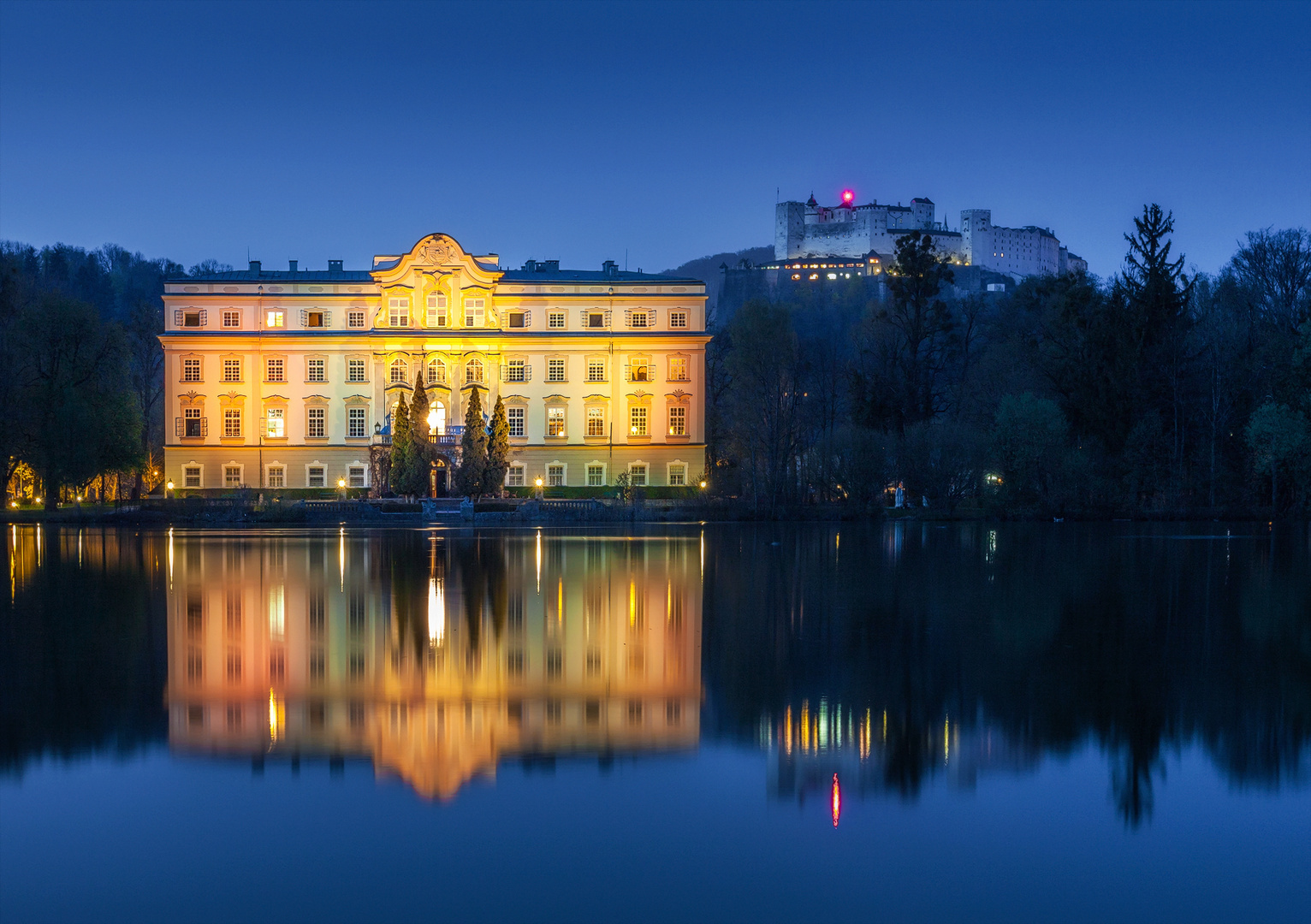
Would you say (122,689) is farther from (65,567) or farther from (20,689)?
(65,567)

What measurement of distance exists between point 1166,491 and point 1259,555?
23534mm

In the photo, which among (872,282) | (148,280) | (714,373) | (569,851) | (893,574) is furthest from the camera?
(872,282)

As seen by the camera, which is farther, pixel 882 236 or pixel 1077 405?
pixel 882 236

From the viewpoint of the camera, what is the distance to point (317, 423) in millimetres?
65188

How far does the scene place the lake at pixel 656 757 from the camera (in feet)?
24.8

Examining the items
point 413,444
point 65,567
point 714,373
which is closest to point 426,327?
point 413,444

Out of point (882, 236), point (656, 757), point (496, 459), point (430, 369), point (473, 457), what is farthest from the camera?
point (882, 236)

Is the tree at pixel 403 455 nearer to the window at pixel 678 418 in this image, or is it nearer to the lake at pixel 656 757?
the window at pixel 678 418

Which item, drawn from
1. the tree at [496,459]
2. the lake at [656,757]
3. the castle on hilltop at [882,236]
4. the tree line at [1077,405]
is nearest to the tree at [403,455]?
the tree at [496,459]

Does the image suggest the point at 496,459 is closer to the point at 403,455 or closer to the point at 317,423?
the point at 403,455

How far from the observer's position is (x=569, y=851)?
813cm

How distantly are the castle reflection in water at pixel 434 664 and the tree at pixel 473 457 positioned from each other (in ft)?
87.2

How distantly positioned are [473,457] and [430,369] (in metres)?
12.7

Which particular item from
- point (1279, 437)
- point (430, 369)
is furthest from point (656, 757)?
point (430, 369)
